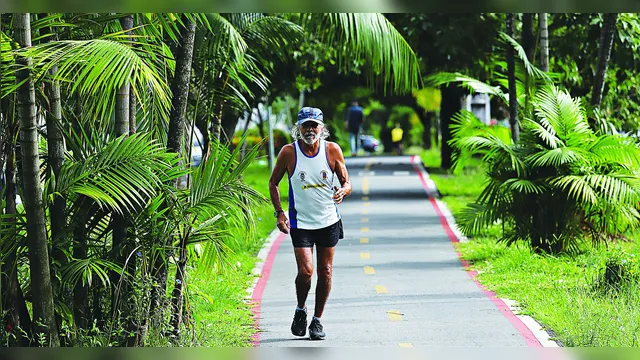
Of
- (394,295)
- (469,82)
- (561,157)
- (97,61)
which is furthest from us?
(469,82)

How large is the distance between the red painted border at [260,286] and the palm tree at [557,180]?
2750 millimetres

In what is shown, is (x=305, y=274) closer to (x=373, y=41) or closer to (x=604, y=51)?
(x=373, y=41)

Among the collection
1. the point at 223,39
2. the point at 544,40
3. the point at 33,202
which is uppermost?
the point at 223,39

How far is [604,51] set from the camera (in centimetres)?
1634

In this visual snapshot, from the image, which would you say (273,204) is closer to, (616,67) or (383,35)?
(383,35)

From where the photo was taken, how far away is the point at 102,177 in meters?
8.20

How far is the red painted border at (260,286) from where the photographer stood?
985 centimetres

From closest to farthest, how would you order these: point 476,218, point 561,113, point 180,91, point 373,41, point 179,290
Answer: point 179,290
point 180,91
point 373,41
point 561,113
point 476,218

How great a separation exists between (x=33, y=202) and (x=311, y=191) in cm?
235

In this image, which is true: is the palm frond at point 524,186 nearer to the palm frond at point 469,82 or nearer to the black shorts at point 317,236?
the palm frond at point 469,82

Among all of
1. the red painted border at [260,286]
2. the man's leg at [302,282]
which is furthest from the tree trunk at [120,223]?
the man's leg at [302,282]

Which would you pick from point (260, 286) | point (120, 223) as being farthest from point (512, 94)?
point (120, 223)

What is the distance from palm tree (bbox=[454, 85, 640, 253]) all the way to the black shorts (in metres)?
5.20

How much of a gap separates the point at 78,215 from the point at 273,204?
1.72m
